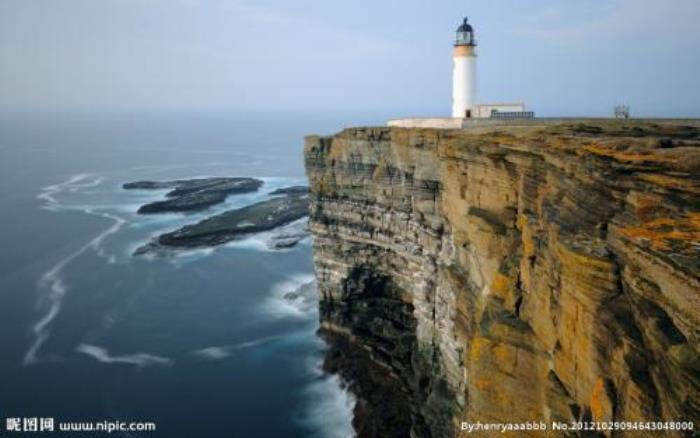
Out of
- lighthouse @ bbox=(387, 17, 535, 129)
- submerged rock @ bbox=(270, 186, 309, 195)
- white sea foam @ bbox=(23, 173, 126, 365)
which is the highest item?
lighthouse @ bbox=(387, 17, 535, 129)

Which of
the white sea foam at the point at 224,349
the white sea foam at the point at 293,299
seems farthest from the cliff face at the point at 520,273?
the white sea foam at the point at 293,299

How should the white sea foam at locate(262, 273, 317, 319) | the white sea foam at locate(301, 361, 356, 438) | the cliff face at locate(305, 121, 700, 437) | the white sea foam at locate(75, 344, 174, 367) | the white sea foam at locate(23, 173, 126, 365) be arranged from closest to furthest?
1. the cliff face at locate(305, 121, 700, 437)
2. the white sea foam at locate(301, 361, 356, 438)
3. the white sea foam at locate(75, 344, 174, 367)
4. the white sea foam at locate(23, 173, 126, 365)
5. the white sea foam at locate(262, 273, 317, 319)

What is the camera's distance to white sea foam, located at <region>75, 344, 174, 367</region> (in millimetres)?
32219

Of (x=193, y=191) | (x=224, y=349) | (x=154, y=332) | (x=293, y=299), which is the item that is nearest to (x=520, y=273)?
(x=224, y=349)

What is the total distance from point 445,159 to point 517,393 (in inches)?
443

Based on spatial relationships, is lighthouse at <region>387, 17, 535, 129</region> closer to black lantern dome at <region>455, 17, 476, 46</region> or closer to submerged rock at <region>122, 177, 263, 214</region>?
black lantern dome at <region>455, 17, 476, 46</region>

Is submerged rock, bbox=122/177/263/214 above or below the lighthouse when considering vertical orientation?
below

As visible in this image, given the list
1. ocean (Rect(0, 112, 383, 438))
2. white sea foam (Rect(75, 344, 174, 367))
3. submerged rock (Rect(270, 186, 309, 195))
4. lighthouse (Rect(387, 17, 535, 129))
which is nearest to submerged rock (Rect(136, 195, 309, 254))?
ocean (Rect(0, 112, 383, 438))

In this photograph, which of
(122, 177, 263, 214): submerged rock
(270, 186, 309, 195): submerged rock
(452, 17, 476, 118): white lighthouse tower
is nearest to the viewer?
(452, 17, 476, 118): white lighthouse tower

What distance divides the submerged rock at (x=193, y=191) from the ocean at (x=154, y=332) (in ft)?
10.5

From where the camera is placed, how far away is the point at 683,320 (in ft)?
27.4

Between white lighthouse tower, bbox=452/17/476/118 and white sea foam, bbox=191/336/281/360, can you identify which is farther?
white lighthouse tower, bbox=452/17/476/118

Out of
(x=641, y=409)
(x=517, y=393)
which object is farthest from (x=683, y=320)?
(x=517, y=393)

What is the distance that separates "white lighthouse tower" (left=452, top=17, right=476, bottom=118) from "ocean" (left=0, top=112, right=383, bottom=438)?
714 inches
